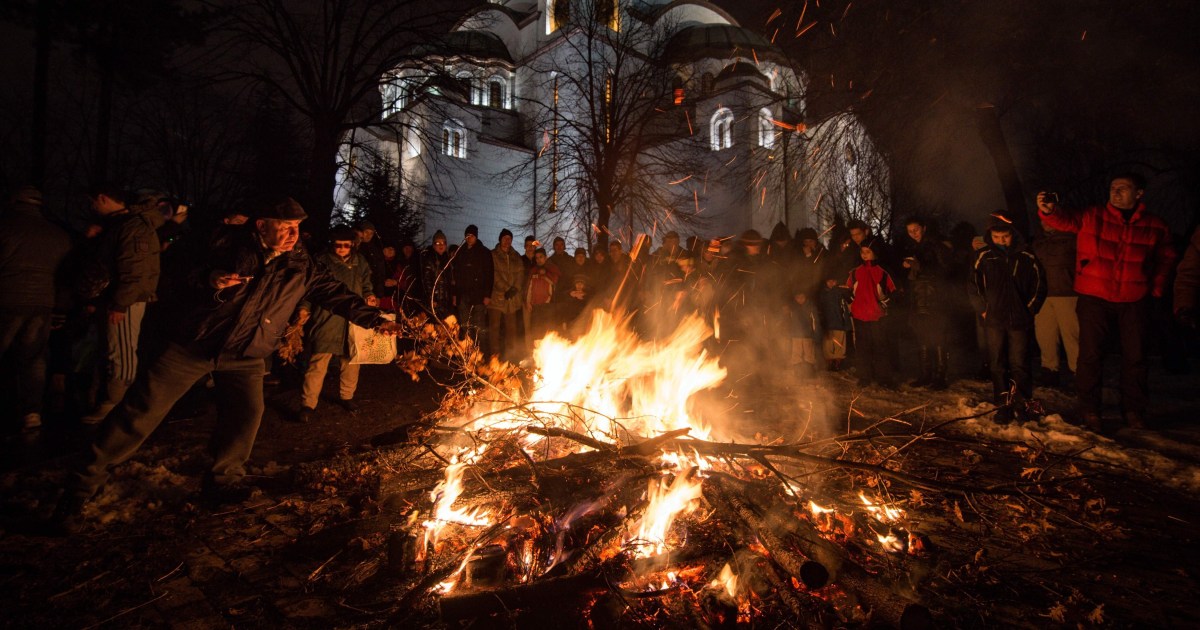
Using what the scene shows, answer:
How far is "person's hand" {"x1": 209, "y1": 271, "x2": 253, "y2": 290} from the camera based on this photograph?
12.5 ft

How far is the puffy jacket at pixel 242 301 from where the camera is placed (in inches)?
153

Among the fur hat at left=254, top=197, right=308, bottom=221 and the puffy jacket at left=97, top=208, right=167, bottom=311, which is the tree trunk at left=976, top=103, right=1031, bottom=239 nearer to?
the fur hat at left=254, top=197, right=308, bottom=221

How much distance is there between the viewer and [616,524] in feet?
10.6

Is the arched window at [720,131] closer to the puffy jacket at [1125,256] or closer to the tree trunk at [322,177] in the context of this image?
the tree trunk at [322,177]

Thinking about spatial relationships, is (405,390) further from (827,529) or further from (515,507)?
(827,529)

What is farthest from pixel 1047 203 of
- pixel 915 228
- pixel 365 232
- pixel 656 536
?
pixel 365 232

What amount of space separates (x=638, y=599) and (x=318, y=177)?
13196mm

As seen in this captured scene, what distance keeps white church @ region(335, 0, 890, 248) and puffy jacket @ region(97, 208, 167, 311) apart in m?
9.74

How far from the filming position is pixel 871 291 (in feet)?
26.9

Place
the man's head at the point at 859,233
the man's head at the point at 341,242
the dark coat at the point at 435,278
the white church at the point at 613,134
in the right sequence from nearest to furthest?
1. the man's head at the point at 341,242
2. the man's head at the point at 859,233
3. the dark coat at the point at 435,278
4. the white church at the point at 613,134

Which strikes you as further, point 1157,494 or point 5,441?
point 5,441

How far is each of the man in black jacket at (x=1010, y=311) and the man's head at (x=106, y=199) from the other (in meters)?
9.49

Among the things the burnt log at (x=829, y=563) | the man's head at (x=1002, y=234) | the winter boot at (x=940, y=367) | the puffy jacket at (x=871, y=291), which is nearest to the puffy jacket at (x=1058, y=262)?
the man's head at (x=1002, y=234)

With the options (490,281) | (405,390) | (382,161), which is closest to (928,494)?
(405,390)
